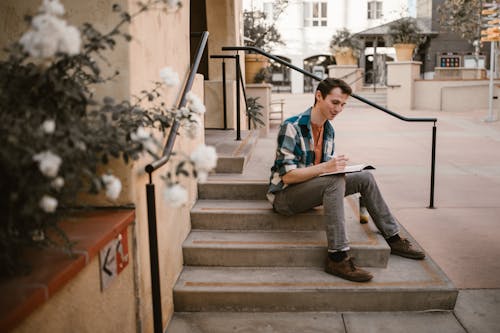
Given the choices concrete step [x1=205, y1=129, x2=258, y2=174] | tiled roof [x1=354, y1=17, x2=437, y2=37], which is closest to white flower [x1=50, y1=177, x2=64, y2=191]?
concrete step [x1=205, y1=129, x2=258, y2=174]

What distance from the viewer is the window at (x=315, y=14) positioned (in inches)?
1179

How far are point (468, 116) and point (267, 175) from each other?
1153 centimetres

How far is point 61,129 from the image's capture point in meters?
1.72

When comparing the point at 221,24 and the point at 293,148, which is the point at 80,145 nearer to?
the point at 293,148

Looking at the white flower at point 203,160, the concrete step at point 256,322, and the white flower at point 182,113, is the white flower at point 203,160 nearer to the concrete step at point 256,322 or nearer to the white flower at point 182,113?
the white flower at point 182,113

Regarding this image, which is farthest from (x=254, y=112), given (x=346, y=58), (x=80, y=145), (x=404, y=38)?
(x=346, y=58)

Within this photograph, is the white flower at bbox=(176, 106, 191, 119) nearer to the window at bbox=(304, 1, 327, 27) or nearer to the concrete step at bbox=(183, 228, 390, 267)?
the concrete step at bbox=(183, 228, 390, 267)

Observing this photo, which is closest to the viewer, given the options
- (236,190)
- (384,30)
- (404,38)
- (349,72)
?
(236,190)

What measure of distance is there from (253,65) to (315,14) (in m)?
22.0

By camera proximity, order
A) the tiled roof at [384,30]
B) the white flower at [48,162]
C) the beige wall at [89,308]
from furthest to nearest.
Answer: the tiled roof at [384,30] < the beige wall at [89,308] < the white flower at [48,162]

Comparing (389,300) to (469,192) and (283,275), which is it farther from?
(469,192)

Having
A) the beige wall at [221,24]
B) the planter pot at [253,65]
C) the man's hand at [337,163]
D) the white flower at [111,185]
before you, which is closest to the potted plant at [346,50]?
the planter pot at [253,65]

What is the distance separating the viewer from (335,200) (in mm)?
3369

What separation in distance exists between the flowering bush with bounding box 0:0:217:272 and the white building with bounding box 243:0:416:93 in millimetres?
28069
